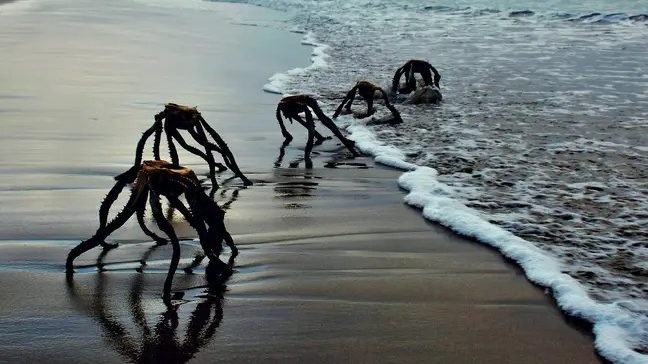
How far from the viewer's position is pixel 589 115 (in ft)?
30.0

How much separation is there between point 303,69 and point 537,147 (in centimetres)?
674

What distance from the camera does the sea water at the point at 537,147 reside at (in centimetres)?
420

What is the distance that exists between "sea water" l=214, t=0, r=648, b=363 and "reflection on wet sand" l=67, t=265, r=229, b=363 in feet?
6.06

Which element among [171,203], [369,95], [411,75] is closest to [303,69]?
[411,75]

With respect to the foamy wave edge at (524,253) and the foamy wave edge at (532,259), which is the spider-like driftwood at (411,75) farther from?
the foamy wave edge at (532,259)

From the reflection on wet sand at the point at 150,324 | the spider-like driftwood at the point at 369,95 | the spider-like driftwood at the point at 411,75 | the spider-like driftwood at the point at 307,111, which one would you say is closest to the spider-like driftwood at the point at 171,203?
the reflection on wet sand at the point at 150,324

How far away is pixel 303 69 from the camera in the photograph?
13.5 metres

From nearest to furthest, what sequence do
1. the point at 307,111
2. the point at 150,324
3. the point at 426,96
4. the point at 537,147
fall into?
1. the point at 150,324
2. the point at 307,111
3. the point at 537,147
4. the point at 426,96

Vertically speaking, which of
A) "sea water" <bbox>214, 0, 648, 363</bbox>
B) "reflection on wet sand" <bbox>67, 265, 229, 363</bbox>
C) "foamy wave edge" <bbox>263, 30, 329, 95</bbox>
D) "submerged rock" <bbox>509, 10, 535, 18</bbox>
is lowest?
"sea water" <bbox>214, 0, 648, 363</bbox>

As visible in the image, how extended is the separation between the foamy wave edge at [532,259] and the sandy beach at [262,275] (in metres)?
0.09

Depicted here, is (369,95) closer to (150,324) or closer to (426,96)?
(426,96)

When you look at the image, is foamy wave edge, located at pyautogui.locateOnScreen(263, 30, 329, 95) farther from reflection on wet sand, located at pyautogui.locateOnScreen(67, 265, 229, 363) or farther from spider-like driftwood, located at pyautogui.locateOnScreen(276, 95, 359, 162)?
reflection on wet sand, located at pyautogui.locateOnScreen(67, 265, 229, 363)

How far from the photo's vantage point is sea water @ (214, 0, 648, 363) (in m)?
4.20

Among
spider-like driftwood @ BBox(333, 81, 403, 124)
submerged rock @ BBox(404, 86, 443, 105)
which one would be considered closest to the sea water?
spider-like driftwood @ BBox(333, 81, 403, 124)
